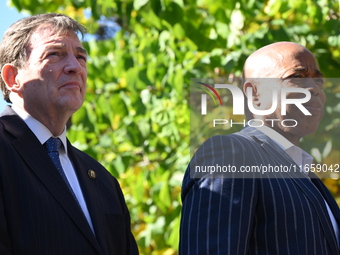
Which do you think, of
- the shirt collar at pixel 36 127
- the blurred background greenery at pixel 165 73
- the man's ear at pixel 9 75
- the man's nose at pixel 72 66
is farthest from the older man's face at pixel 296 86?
the blurred background greenery at pixel 165 73

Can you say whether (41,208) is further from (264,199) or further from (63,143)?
(264,199)

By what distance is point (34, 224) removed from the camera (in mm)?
2326

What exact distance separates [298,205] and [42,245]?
2.64 feet

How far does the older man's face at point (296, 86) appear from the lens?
2.58 m

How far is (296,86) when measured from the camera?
2602 mm

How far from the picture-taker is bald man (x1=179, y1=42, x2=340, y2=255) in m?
2.29

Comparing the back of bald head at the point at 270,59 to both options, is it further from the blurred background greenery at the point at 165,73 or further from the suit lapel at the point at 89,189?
the blurred background greenery at the point at 165,73

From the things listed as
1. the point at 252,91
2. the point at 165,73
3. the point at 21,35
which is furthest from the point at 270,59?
the point at 165,73

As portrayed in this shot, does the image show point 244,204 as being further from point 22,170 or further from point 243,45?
point 243,45

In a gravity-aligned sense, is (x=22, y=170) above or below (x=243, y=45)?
below

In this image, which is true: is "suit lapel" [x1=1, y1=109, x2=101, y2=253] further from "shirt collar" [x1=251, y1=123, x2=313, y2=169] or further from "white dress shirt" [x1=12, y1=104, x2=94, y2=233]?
"shirt collar" [x1=251, y1=123, x2=313, y2=169]

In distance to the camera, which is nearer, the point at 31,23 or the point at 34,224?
the point at 34,224

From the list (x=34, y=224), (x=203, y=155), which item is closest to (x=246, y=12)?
(x=203, y=155)

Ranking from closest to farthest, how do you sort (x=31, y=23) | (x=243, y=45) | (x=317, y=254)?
1. (x=317, y=254)
2. (x=31, y=23)
3. (x=243, y=45)
